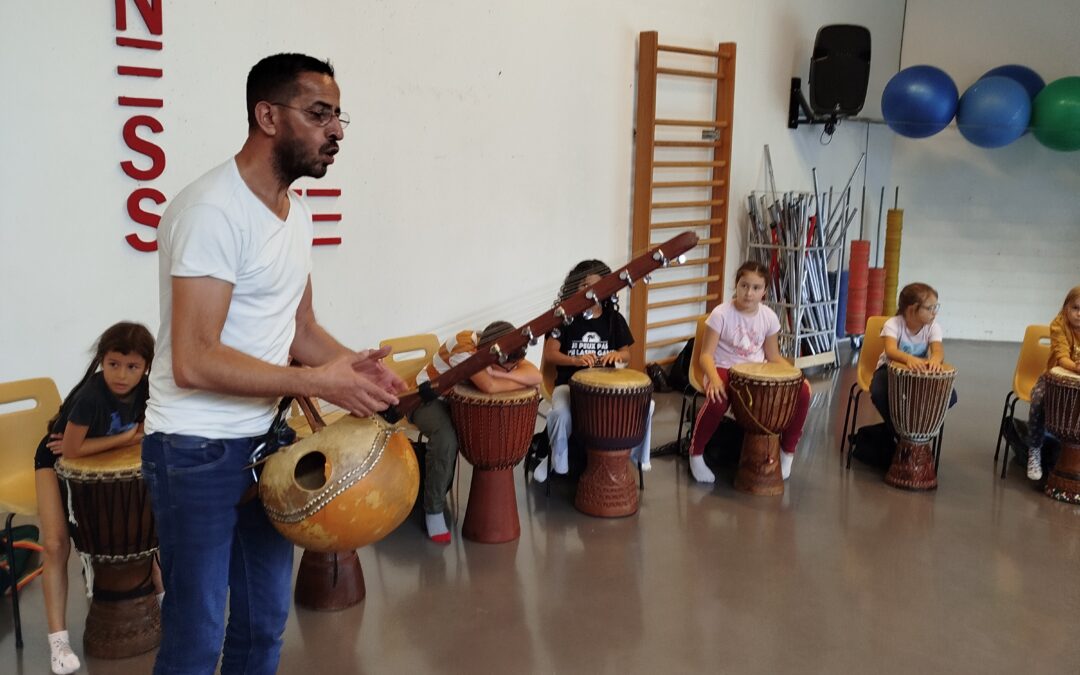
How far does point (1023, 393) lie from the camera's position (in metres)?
4.68

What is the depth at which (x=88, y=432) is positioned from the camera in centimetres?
264

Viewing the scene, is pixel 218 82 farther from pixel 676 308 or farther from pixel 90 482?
pixel 676 308

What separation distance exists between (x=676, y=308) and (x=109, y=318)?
4.02 m

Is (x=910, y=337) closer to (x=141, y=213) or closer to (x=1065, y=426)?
(x=1065, y=426)

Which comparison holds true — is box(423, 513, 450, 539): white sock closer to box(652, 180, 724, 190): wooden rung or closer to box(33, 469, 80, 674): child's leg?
box(33, 469, 80, 674): child's leg

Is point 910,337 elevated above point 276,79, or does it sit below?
below

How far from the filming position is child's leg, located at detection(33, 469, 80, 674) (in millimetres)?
2682

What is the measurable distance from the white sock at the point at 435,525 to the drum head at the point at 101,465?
1.31 meters

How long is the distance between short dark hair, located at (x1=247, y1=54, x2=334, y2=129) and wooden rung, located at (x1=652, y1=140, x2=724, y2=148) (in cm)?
444

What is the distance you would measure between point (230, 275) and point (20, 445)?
71.8 inches

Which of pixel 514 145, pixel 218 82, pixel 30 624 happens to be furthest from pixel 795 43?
pixel 30 624

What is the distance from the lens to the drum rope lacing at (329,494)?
1805 millimetres

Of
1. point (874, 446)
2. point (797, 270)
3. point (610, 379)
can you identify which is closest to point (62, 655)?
point (610, 379)

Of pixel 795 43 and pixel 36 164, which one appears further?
pixel 795 43
